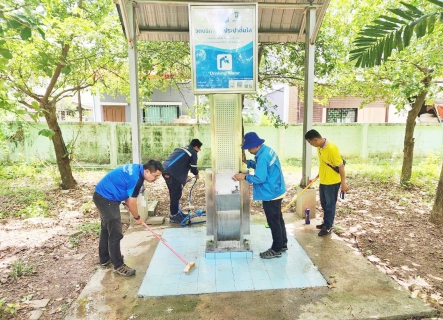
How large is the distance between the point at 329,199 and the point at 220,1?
3.51 metres

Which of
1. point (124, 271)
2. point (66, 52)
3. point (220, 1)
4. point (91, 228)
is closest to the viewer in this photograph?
point (124, 271)

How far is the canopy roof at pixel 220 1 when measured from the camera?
4.94 metres

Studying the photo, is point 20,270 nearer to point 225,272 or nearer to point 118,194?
point 118,194

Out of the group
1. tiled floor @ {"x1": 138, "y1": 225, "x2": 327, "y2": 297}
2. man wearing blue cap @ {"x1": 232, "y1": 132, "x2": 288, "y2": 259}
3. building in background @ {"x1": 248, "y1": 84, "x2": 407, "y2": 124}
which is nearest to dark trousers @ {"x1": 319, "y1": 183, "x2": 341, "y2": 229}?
tiled floor @ {"x1": 138, "y1": 225, "x2": 327, "y2": 297}

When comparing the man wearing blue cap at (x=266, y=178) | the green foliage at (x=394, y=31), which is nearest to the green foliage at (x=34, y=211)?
the man wearing blue cap at (x=266, y=178)

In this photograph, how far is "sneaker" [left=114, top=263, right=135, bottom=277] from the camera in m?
3.70

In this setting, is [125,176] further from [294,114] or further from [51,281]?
[294,114]

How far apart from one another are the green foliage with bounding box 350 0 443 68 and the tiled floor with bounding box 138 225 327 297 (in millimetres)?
2533

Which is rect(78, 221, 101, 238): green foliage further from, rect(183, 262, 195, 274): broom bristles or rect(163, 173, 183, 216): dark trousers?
rect(183, 262, 195, 274): broom bristles

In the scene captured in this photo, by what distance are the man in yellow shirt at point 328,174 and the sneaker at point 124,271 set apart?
9.52 feet

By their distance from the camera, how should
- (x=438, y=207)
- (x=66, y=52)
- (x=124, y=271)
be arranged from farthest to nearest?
(x=66, y=52)
(x=438, y=207)
(x=124, y=271)

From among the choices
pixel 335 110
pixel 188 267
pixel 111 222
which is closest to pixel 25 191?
pixel 111 222

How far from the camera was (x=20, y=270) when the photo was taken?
3926 millimetres

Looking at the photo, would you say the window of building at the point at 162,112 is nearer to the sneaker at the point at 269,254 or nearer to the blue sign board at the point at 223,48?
the blue sign board at the point at 223,48
